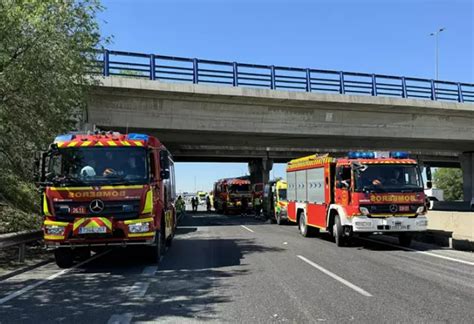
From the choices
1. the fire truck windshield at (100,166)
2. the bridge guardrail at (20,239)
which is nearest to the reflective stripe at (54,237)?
the bridge guardrail at (20,239)

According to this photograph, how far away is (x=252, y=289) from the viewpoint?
8477 mm

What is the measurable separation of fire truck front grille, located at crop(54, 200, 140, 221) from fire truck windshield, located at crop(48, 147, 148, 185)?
1.55 feet

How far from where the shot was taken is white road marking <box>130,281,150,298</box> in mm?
8211

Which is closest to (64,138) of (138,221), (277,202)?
(138,221)

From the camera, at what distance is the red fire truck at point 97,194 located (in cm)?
1077

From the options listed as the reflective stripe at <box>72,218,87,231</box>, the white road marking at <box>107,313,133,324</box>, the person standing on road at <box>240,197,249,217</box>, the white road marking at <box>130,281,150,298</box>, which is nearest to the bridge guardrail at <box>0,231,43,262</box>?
the reflective stripe at <box>72,218,87,231</box>

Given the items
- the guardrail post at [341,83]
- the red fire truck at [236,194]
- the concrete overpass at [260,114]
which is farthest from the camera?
the red fire truck at [236,194]

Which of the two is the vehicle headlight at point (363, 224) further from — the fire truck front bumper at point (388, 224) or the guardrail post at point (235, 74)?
the guardrail post at point (235, 74)

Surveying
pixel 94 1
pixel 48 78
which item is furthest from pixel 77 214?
pixel 94 1

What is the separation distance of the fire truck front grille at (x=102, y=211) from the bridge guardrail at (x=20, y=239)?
4.40ft

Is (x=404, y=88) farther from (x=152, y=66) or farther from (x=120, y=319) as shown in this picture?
(x=120, y=319)

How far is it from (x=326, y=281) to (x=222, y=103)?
1878cm

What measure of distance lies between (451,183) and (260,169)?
76.3m

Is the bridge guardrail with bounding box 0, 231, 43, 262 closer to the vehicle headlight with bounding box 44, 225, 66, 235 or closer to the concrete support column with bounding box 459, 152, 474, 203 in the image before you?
the vehicle headlight with bounding box 44, 225, 66, 235
